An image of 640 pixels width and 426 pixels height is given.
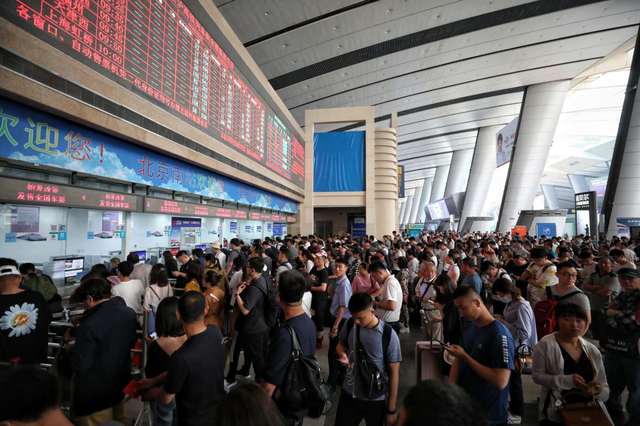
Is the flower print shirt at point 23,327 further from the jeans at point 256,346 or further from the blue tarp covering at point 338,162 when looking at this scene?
the blue tarp covering at point 338,162

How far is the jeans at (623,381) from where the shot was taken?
279 cm

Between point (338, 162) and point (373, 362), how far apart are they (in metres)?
19.2

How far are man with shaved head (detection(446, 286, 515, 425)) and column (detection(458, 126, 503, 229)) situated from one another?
3576 centimetres

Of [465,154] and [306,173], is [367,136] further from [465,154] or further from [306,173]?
[465,154]

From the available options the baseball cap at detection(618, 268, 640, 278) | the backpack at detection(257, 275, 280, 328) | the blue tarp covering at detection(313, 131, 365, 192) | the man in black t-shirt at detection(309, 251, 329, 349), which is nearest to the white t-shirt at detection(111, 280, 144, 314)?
the backpack at detection(257, 275, 280, 328)

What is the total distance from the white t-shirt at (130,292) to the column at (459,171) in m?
45.0

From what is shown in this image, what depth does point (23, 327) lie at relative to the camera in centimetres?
251

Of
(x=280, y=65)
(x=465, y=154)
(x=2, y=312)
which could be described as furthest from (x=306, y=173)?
(x=465, y=154)

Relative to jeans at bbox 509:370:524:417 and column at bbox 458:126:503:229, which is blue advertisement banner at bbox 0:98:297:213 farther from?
column at bbox 458:126:503:229

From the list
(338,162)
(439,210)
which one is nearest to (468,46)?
(338,162)

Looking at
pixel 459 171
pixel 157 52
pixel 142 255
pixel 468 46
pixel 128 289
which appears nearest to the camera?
pixel 128 289

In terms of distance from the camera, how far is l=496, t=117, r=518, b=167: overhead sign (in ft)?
78.6

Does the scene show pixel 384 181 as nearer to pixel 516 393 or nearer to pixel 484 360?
pixel 516 393

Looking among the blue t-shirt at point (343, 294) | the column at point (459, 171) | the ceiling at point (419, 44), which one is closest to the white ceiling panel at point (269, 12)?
the ceiling at point (419, 44)
